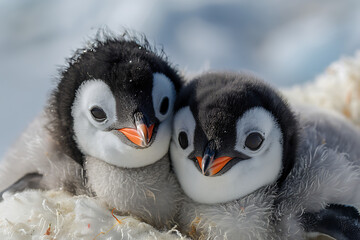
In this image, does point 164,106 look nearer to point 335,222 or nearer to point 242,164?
point 242,164

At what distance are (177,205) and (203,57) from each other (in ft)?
7.35

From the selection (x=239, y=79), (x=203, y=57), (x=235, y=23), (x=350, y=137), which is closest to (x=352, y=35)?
(x=235, y=23)

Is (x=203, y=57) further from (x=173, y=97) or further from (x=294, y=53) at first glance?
(x=173, y=97)

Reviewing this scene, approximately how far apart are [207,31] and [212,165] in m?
2.57

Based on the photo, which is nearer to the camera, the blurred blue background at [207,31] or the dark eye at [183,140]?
the dark eye at [183,140]

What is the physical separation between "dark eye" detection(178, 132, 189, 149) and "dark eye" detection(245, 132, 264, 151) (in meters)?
0.10

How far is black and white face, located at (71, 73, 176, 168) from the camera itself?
2.39 feet

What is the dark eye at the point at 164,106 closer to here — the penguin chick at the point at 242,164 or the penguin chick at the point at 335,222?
the penguin chick at the point at 242,164

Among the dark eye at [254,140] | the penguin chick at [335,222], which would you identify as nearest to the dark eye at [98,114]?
the dark eye at [254,140]

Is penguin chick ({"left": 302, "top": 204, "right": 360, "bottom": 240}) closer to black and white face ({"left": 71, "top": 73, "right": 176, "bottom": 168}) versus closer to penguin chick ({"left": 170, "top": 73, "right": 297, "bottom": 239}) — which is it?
penguin chick ({"left": 170, "top": 73, "right": 297, "bottom": 239})

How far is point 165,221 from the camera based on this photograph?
810mm

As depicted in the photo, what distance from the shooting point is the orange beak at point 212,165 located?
69 cm

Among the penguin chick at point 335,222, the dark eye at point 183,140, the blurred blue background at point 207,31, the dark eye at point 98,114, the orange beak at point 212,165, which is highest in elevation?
the blurred blue background at point 207,31

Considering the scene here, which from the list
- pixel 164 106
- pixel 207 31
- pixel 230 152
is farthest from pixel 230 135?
pixel 207 31
